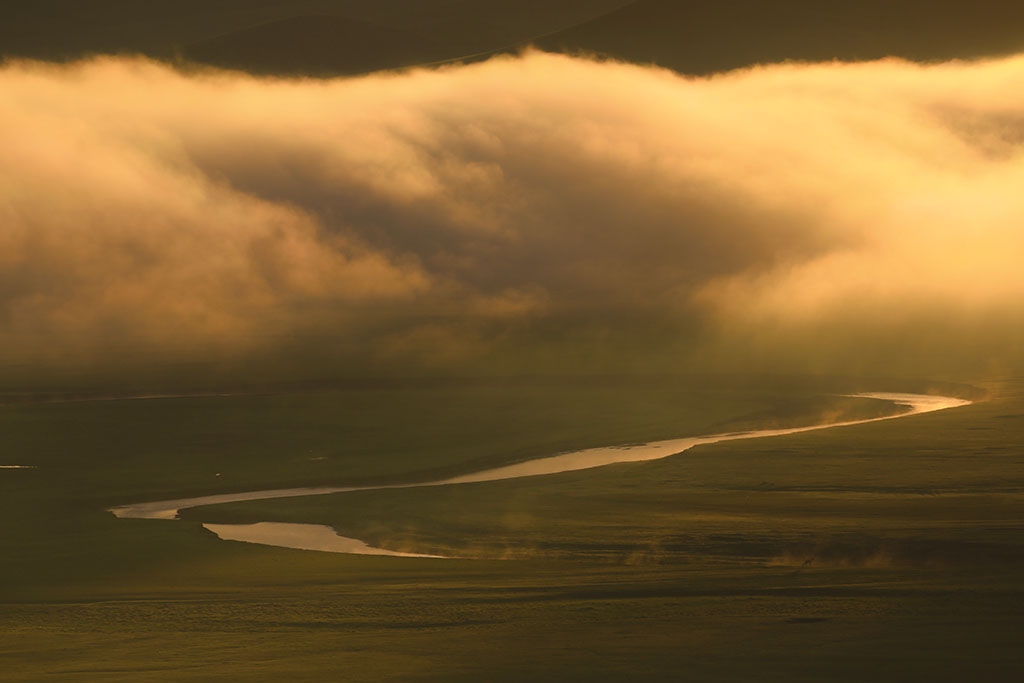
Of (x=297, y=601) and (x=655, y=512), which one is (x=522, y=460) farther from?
(x=297, y=601)

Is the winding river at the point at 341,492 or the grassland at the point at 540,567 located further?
the winding river at the point at 341,492

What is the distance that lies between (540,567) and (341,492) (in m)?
24.7

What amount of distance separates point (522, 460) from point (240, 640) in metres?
47.8

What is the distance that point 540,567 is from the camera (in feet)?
108

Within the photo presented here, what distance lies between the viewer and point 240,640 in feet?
79.5

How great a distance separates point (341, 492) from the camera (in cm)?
5609

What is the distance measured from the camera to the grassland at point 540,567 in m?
22.2

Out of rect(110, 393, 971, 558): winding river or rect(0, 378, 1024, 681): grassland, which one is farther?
rect(110, 393, 971, 558): winding river

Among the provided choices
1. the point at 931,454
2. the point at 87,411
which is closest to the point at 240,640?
the point at 931,454

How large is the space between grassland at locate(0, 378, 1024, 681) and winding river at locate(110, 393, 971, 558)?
1.43 m

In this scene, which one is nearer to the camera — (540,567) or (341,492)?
(540,567)

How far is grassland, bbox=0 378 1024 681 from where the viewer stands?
2222 centimetres

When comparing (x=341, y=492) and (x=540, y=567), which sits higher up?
(x=341, y=492)

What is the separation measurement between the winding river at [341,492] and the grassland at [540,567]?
1.43 meters
